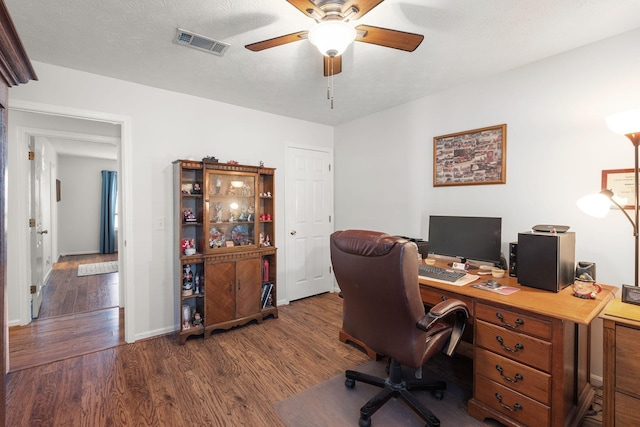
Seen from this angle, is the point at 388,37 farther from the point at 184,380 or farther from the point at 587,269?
the point at 184,380

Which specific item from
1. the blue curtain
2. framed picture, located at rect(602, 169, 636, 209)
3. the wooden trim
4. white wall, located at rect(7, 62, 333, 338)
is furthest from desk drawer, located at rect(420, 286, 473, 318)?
the blue curtain

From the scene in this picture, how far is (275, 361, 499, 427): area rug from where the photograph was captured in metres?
1.82

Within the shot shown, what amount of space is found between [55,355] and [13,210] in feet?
5.12

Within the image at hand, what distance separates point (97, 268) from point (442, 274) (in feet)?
21.0

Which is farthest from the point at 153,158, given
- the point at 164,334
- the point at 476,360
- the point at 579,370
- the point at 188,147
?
the point at 579,370

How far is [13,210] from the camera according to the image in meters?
3.02

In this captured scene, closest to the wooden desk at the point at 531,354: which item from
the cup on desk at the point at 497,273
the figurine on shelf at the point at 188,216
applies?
the cup on desk at the point at 497,273

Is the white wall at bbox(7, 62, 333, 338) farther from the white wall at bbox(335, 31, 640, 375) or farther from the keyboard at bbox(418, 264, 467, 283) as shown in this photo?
the keyboard at bbox(418, 264, 467, 283)

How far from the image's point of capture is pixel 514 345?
66.2 inches

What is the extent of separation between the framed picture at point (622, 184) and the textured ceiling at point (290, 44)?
94cm

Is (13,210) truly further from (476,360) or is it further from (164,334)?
(476,360)

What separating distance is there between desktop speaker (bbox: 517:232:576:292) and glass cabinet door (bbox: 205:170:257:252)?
246 cm

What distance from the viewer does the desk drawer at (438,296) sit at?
1888 millimetres

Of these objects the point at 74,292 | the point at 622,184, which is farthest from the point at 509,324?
the point at 74,292
